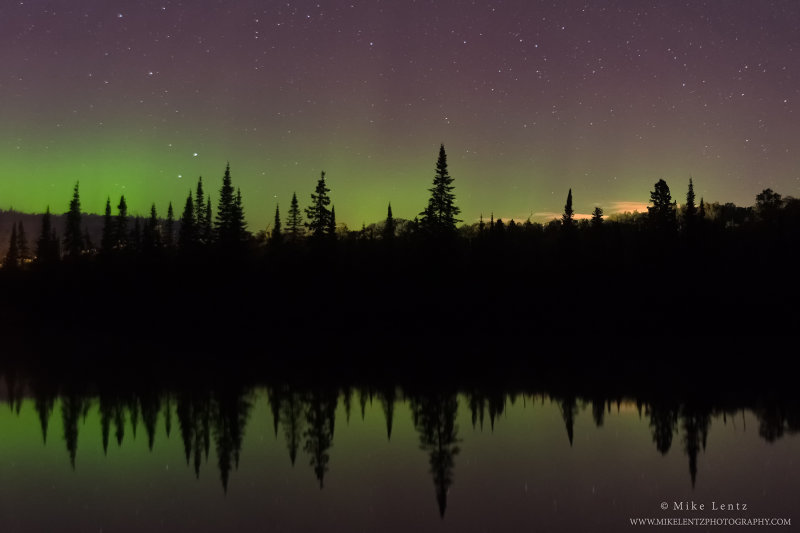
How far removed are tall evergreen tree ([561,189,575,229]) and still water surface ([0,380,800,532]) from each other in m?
70.1

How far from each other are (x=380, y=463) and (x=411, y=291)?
2353 inches

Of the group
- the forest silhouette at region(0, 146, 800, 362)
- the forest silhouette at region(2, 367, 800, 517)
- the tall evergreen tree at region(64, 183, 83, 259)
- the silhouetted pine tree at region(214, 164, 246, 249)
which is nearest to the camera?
the forest silhouette at region(2, 367, 800, 517)

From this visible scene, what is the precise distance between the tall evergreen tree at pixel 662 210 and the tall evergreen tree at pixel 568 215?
1159 centimetres

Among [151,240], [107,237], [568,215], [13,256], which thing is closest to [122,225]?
[107,237]

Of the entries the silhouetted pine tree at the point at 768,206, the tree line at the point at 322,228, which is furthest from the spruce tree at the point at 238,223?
the silhouetted pine tree at the point at 768,206

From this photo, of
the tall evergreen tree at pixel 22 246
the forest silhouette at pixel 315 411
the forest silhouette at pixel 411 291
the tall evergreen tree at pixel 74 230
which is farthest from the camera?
the tall evergreen tree at pixel 22 246

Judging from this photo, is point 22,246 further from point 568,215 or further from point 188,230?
point 568,215

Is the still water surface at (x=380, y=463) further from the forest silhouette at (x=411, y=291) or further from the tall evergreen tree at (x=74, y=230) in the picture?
the tall evergreen tree at (x=74, y=230)

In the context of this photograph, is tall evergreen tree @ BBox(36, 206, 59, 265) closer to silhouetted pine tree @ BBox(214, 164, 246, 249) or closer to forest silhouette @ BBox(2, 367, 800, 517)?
silhouetted pine tree @ BBox(214, 164, 246, 249)

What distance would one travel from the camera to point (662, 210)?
333ft

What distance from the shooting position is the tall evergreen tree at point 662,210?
326 ft

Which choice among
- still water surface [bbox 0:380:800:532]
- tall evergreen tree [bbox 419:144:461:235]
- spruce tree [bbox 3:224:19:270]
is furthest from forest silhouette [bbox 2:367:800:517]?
spruce tree [bbox 3:224:19:270]

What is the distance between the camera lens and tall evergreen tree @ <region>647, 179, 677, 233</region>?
9931 cm

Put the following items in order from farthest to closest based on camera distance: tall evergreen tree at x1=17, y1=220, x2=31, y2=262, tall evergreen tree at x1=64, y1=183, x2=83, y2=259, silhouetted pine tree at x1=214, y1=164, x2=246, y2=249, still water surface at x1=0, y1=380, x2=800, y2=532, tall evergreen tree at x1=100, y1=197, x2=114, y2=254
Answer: tall evergreen tree at x1=17, y1=220, x2=31, y2=262, tall evergreen tree at x1=64, y1=183, x2=83, y2=259, tall evergreen tree at x1=100, y1=197, x2=114, y2=254, silhouetted pine tree at x1=214, y1=164, x2=246, y2=249, still water surface at x1=0, y1=380, x2=800, y2=532
